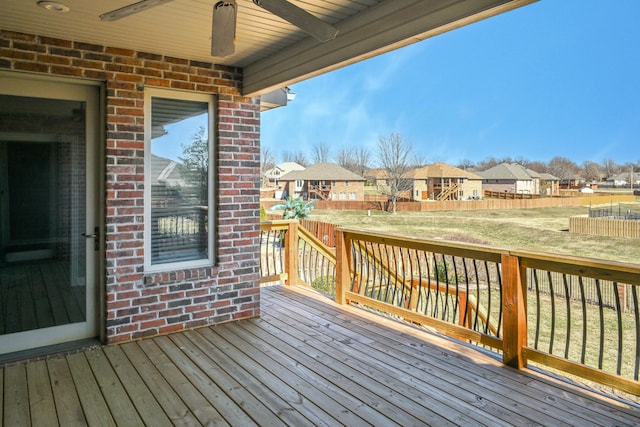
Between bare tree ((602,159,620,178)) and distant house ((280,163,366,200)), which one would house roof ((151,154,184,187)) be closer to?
bare tree ((602,159,620,178))

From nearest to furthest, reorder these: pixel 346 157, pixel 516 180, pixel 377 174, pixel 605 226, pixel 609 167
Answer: pixel 605 226 < pixel 609 167 < pixel 516 180 < pixel 377 174 < pixel 346 157

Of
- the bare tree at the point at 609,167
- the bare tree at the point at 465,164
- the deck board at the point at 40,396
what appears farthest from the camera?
the bare tree at the point at 465,164

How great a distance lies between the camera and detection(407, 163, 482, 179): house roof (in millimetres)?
27875

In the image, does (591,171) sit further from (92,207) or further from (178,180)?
(92,207)

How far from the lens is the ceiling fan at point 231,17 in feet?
6.11

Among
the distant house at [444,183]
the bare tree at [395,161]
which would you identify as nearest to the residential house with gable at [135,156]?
the bare tree at [395,161]

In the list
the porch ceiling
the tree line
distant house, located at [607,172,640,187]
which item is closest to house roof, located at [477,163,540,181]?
the tree line

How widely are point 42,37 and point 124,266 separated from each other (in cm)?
188

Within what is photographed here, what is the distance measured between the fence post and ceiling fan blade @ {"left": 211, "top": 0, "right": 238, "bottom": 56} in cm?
360

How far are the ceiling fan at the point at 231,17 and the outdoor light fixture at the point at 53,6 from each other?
2.41 ft

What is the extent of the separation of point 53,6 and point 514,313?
3.74m

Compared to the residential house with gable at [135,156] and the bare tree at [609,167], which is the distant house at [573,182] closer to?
the bare tree at [609,167]

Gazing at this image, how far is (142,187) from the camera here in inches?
143

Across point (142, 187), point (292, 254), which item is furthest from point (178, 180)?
point (292, 254)
